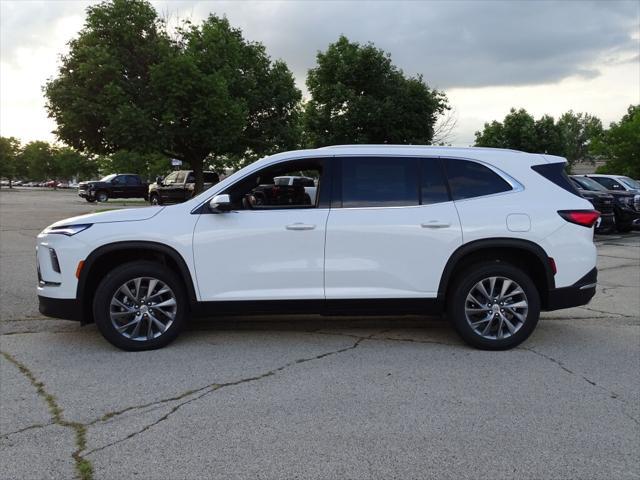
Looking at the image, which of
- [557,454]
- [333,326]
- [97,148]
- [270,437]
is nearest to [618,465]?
[557,454]

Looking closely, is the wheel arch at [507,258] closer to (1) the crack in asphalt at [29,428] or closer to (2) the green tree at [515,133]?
(1) the crack in asphalt at [29,428]

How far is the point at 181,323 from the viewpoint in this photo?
16.7 ft

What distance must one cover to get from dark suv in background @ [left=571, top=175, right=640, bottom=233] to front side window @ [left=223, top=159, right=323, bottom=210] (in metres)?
14.0

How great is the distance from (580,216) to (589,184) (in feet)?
45.4

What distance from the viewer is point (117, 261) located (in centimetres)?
521

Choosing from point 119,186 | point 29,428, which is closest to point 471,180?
point 29,428

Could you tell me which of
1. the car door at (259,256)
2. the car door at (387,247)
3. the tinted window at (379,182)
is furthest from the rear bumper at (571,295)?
the car door at (259,256)

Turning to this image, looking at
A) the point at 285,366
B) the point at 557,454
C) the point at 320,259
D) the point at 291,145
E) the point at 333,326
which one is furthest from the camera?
the point at 291,145

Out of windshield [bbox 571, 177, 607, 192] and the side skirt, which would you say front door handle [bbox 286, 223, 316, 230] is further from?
windshield [bbox 571, 177, 607, 192]

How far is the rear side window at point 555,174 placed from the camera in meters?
5.21

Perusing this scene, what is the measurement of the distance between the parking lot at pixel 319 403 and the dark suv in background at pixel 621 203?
1230 cm

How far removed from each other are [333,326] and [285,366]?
1394 millimetres

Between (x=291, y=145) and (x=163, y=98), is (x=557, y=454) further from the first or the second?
(x=291, y=145)

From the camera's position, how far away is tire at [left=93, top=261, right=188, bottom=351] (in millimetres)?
4969
